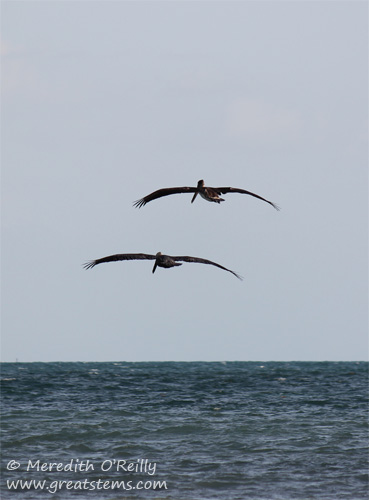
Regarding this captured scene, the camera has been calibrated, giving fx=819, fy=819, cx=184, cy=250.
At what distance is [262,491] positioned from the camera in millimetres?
18500

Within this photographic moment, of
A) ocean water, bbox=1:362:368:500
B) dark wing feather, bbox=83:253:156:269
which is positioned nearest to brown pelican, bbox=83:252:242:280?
dark wing feather, bbox=83:253:156:269

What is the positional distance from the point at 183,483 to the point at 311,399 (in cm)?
1818

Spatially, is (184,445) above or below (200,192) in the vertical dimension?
below

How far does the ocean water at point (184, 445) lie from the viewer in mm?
18953

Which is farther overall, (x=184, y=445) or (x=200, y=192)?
(x=184, y=445)

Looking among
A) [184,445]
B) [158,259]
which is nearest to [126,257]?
[158,259]

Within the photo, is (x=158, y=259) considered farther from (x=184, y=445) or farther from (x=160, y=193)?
(x=184, y=445)

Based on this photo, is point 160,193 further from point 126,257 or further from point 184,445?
point 184,445

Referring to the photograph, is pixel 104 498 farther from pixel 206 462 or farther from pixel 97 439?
pixel 97 439

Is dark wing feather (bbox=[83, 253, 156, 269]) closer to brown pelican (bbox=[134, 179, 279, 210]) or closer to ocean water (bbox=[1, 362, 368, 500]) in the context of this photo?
brown pelican (bbox=[134, 179, 279, 210])

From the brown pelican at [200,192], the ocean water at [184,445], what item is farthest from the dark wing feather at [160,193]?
the ocean water at [184,445]

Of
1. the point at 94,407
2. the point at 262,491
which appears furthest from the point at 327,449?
the point at 94,407

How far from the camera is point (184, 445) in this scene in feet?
78.1

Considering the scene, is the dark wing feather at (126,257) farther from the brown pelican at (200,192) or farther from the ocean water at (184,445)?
the ocean water at (184,445)
